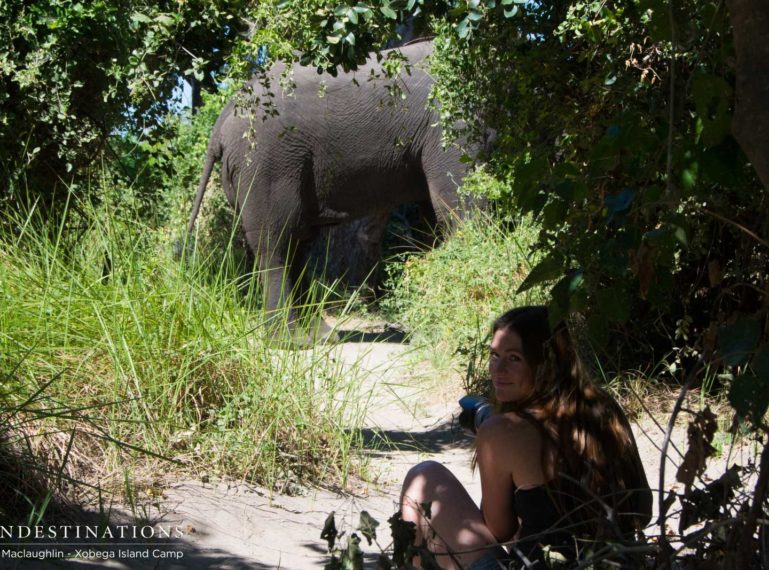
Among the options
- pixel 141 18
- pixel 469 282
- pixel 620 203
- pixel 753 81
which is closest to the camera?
pixel 753 81

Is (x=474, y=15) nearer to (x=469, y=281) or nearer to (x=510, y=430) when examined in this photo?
(x=510, y=430)

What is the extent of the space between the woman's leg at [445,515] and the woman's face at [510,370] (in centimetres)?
31

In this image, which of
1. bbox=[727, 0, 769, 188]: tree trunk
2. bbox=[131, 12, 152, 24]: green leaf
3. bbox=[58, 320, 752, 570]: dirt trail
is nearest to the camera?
bbox=[727, 0, 769, 188]: tree trunk

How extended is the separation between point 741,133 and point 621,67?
343 cm

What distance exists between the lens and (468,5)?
4.29 m

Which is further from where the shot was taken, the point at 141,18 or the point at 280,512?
the point at 141,18

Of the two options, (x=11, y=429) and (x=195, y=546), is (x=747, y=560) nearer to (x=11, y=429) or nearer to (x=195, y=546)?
(x=195, y=546)

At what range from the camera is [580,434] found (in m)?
2.65

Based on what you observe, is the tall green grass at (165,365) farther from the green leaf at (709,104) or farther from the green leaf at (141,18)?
the green leaf at (709,104)

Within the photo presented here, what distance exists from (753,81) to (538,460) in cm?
126

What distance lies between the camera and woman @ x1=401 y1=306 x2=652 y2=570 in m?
2.61

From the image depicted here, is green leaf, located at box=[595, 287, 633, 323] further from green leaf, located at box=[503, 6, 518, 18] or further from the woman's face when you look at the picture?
green leaf, located at box=[503, 6, 518, 18]

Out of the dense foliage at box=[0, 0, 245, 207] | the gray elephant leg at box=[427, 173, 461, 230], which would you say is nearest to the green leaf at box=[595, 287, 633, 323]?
the dense foliage at box=[0, 0, 245, 207]

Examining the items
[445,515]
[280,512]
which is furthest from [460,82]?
[445,515]
